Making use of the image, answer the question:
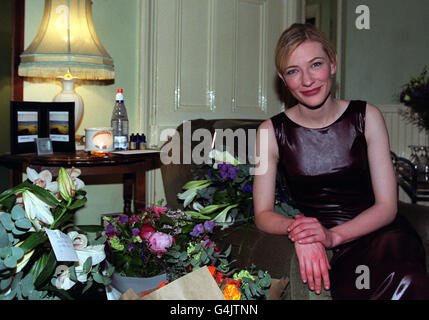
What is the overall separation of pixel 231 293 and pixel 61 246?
246 millimetres

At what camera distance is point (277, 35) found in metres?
3.56

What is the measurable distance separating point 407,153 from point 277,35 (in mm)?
1654

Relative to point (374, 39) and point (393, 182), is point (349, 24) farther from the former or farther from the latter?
point (393, 182)

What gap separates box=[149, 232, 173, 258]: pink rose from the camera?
1089mm

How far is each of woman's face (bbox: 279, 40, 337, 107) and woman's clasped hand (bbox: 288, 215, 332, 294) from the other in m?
0.45

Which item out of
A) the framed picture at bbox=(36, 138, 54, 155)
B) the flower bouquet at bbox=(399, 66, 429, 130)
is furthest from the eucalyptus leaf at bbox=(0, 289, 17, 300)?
the flower bouquet at bbox=(399, 66, 429, 130)

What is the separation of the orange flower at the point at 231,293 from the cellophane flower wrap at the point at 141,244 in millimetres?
437

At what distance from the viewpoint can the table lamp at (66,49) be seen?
7.39 feet

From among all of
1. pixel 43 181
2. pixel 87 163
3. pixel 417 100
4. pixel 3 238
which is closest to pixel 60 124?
pixel 87 163

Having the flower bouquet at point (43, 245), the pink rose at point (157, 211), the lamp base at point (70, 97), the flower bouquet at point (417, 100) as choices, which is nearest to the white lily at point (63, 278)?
the flower bouquet at point (43, 245)

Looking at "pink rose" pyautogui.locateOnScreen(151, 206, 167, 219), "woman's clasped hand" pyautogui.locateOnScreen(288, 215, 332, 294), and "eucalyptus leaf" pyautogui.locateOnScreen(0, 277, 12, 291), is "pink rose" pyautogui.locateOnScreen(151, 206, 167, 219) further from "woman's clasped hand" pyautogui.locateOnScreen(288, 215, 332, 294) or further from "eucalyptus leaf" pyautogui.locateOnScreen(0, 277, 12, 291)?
"eucalyptus leaf" pyautogui.locateOnScreen(0, 277, 12, 291)

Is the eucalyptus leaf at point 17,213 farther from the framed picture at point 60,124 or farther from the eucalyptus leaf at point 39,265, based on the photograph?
the framed picture at point 60,124

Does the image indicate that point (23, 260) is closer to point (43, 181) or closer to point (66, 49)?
point (43, 181)

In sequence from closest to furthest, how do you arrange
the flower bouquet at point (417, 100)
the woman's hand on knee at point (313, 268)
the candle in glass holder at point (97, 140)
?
the woman's hand on knee at point (313, 268), the candle in glass holder at point (97, 140), the flower bouquet at point (417, 100)
